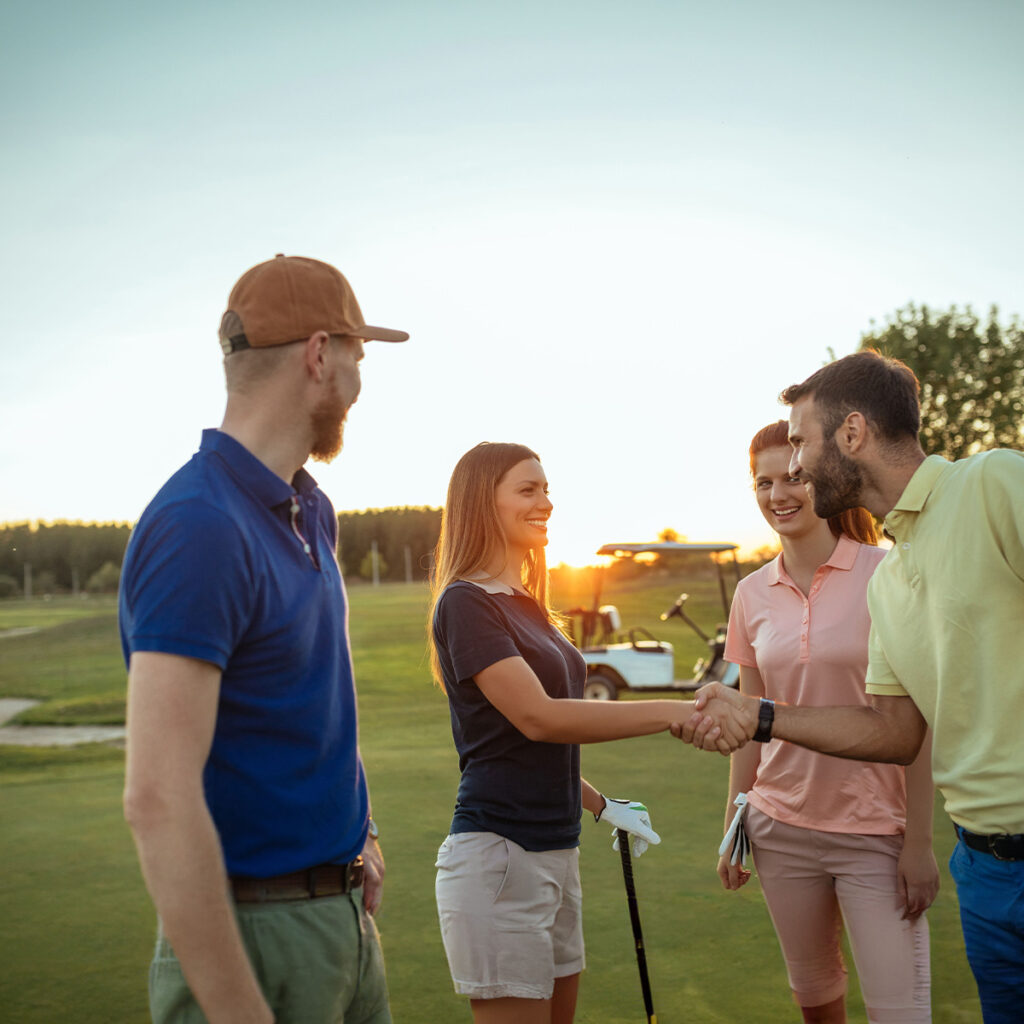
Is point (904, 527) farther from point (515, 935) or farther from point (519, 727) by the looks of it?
point (515, 935)

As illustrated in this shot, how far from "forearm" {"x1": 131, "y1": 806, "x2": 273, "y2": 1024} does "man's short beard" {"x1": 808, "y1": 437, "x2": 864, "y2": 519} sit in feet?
5.69

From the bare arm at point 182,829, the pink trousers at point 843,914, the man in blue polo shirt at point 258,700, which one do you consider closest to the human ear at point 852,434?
the pink trousers at point 843,914

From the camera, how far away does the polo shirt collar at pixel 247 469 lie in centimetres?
164

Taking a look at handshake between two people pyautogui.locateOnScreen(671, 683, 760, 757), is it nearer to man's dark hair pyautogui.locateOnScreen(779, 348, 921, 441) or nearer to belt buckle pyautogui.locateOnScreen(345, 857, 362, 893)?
man's dark hair pyautogui.locateOnScreen(779, 348, 921, 441)

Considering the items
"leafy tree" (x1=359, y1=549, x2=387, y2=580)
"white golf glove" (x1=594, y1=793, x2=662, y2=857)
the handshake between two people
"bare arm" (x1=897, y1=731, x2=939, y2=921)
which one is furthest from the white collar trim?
"leafy tree" (x1=359, y1=549, x2=387, y2=580)

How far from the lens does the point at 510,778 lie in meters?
2.52

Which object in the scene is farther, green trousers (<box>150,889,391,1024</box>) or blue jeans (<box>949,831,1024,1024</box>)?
blue jeans (<box>949,831,1024,1024</box>)

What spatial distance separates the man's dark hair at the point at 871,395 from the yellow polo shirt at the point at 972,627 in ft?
0.59

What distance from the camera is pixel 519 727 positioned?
246cm

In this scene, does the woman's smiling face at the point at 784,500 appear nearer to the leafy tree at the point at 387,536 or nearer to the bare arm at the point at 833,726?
the bare arm at the point at 833,726

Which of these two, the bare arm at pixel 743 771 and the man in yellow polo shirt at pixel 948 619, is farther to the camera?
the bare arm at pixel 743 771

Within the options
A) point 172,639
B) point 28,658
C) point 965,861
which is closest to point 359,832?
point 172,639

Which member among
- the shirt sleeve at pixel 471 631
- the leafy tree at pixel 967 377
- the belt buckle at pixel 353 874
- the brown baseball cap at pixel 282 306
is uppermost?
the leafy tree at pixel 967 377

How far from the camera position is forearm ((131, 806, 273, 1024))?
4.45 ft
